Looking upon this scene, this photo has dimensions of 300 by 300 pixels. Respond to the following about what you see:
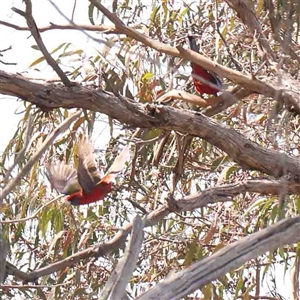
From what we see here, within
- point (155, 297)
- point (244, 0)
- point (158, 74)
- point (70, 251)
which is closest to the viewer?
point (155, 297)

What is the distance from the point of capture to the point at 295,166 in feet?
6.31

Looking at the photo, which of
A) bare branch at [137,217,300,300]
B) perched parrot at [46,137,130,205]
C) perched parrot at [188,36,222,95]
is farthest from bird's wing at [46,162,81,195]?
bare branch at [137,217,300,300]

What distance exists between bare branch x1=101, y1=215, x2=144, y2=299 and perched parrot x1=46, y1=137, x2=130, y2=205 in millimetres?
949

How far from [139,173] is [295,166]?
0.81m

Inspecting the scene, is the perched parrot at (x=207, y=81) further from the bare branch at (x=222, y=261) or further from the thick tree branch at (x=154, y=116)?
the bare branch at (x=222, y=261)

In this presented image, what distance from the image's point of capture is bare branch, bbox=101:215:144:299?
3.51 feet

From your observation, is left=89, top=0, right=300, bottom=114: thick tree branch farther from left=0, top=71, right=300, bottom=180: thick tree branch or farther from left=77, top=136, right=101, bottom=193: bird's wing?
left=77, top=136, right=101, bottom=193: bird's wing

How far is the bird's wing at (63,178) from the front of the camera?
217 centimetres

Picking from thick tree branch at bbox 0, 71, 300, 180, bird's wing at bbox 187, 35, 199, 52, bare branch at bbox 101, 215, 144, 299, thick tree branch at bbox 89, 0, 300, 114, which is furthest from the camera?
bird's wing at bbox 187, 35, 199, 52

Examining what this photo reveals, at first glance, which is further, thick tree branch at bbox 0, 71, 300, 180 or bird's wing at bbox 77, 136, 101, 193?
bird's wing at bbox 77, 136, 101, 193

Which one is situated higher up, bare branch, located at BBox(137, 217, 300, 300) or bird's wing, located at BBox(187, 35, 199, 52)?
bird's wing, located at BBox(187, 35, 199, 52)

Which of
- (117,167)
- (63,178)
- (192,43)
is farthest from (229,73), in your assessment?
(63,178)

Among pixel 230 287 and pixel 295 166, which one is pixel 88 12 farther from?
pixel 230 287

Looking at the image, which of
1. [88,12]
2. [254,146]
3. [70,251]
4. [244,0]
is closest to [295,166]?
[254,146]
